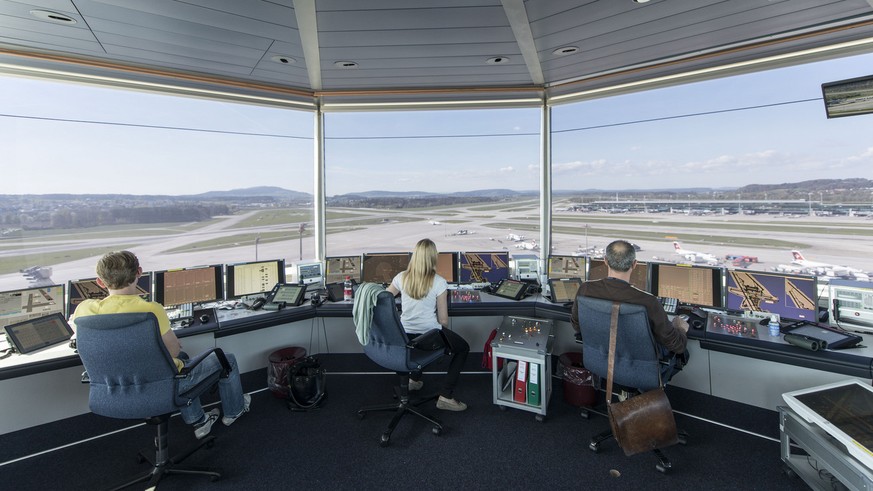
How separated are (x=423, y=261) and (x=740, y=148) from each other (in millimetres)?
3077

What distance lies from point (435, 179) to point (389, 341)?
2.70 m

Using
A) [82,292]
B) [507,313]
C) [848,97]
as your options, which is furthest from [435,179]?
[848,97]

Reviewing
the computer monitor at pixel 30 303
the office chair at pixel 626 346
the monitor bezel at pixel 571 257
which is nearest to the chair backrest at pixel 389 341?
the office chair at pixel 626 346

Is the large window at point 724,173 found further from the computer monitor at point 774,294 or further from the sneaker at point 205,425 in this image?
the sneaker at point 205,425

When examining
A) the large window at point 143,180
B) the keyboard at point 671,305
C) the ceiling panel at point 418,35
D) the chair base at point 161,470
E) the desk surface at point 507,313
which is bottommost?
the chair base at point 161,470

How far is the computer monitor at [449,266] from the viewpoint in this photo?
3803 mm

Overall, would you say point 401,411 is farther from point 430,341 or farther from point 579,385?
point 579,385

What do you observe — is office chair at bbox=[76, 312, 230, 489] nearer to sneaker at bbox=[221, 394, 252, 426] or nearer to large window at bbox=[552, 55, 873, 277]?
sneaker at bbox=[221, 394, 252, 426]

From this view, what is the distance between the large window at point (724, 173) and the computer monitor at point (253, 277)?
3.07 meters

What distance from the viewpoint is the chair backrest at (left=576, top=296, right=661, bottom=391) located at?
1926mm

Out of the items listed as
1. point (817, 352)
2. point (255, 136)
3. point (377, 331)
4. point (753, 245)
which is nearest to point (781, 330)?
point (817, 352)

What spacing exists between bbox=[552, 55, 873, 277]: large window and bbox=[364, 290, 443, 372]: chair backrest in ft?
8.02

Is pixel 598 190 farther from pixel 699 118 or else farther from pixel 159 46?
pixel 159 46

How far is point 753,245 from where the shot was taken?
10.9 feet
